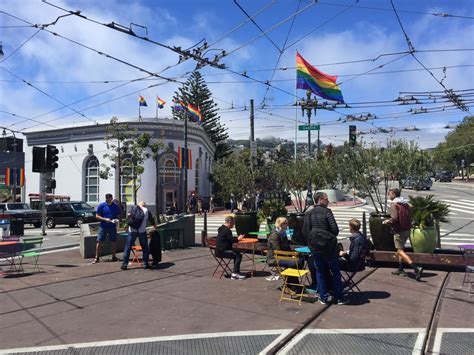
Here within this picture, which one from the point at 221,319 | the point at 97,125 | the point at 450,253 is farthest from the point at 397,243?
the point at 97,125

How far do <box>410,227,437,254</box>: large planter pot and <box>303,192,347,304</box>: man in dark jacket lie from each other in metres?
3.75

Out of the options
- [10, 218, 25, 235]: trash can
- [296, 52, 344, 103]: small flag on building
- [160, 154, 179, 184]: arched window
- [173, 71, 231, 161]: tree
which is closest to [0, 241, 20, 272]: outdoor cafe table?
[10, 218, 25, 235]: trash can

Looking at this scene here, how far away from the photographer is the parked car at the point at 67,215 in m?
27.7

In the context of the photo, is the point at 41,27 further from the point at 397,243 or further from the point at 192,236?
the point at 397,243

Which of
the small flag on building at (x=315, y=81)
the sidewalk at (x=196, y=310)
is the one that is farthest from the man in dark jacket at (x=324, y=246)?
the small flag on building at (x=315, y=81)

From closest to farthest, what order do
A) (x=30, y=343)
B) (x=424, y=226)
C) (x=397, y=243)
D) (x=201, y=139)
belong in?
(x=30, y=343), (x=397, y=243), (x=424, y=226), (x=201, y=139)

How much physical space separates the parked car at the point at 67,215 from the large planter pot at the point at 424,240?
21.3 metres

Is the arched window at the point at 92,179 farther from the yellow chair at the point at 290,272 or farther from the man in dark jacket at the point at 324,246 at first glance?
the man in dark jacket at the point at 324,246

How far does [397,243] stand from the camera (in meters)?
9.56

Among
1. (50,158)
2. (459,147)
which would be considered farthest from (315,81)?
(459,147)

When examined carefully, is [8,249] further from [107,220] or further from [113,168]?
[113,168]

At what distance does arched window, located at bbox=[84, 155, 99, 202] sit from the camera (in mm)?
37219

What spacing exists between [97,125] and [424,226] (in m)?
30.3

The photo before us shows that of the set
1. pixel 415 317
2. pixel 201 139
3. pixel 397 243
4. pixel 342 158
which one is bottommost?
pixel 415 317
